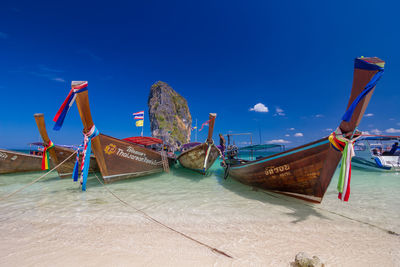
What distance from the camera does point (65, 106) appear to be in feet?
15.4

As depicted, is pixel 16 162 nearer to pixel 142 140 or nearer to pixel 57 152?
pixel 57 152

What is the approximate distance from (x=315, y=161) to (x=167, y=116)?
57.9m

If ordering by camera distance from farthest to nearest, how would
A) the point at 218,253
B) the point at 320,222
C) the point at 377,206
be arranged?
the point at 377,206, the point at 320,222, the point at 218,253

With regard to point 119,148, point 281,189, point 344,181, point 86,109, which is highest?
point 86,109

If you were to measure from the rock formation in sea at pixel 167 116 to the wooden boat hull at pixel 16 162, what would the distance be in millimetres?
42685

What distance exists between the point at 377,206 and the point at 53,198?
966cm

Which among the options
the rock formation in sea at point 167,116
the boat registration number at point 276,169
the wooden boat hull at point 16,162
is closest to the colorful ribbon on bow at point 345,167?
the boat registration number at point 276,169

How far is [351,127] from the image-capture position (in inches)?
118

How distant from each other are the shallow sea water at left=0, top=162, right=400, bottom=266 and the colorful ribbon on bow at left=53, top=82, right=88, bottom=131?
2303 mm

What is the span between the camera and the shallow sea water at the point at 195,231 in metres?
2.10

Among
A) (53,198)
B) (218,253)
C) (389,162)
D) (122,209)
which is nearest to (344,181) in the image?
(218,253)

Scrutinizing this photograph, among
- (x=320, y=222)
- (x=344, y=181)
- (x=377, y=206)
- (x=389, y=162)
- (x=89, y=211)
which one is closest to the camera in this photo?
(x=344, y=181)

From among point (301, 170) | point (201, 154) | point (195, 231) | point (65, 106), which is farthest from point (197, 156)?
point (65, 106)

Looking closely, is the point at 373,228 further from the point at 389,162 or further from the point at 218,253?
the point at 389,162
